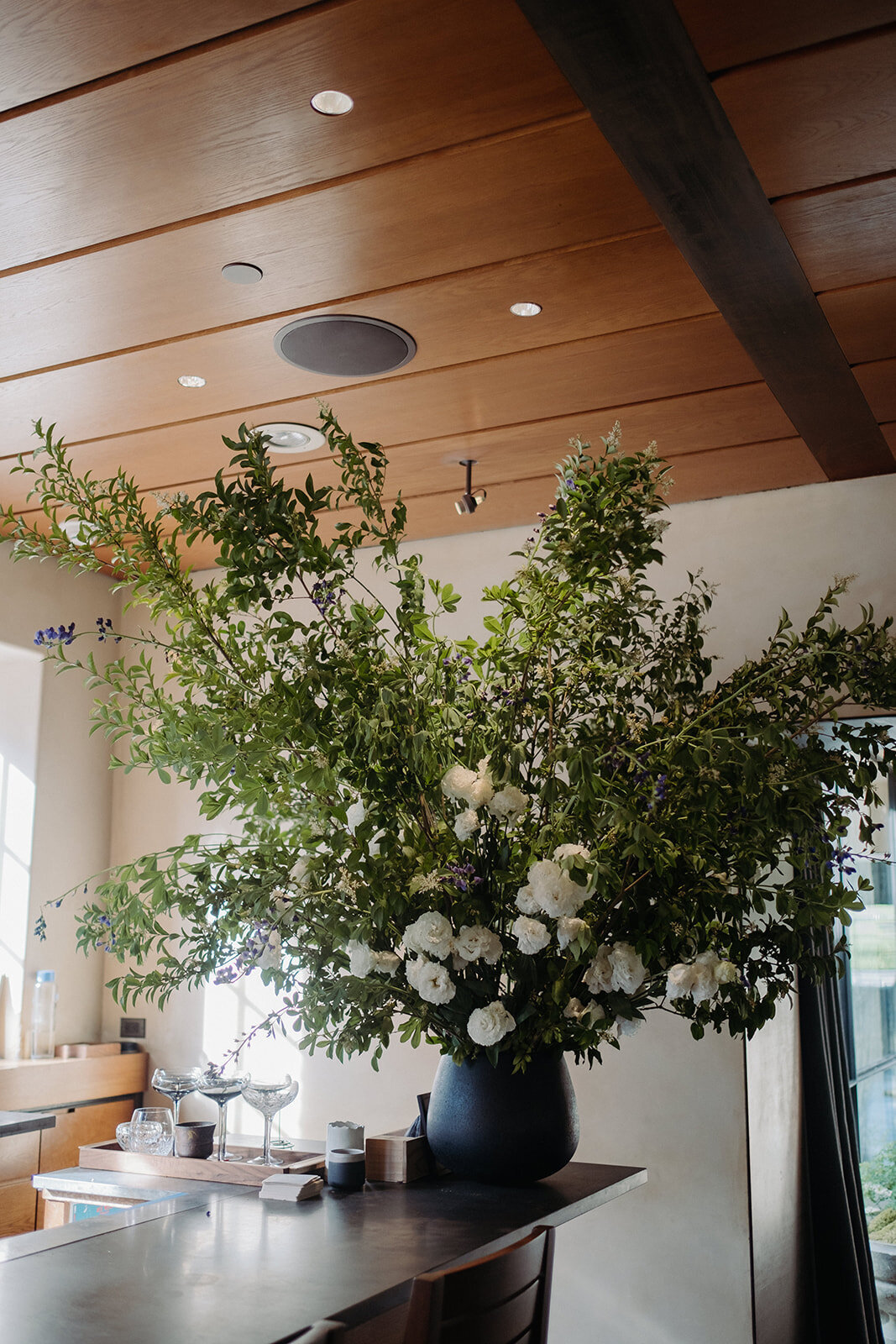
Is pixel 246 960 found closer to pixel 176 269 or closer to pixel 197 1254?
pixel 197 1254

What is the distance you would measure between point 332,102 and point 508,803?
3.89 ft

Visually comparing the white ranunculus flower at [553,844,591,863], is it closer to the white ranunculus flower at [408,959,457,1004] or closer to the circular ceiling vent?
the white ranunculus flower at [408,959,457,1004]

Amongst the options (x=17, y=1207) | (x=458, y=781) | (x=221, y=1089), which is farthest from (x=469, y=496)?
(x=17, y=1207)

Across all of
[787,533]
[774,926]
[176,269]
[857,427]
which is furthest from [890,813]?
[176,269]

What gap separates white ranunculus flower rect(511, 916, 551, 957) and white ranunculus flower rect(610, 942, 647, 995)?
14 cm

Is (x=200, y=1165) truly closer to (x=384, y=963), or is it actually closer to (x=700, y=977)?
(x=384, y=963)

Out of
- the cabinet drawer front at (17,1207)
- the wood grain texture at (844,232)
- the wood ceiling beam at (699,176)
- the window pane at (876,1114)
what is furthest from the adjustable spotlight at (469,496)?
the window pane at (876,1114)

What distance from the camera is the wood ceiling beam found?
5.61ft

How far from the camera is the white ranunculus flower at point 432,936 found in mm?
2059

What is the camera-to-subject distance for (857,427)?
322 cm

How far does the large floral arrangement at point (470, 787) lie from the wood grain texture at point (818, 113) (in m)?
0.57

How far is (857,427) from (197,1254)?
2.56m

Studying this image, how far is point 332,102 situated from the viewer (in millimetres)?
1941

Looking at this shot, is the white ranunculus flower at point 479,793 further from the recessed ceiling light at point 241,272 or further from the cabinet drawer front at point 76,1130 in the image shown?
the cabinet drawer front at point 76,1130
